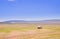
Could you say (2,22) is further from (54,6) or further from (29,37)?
(54,6)

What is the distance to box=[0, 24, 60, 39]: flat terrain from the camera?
1975 mm

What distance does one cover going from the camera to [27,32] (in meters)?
2.03

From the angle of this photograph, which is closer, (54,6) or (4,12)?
(4,12)

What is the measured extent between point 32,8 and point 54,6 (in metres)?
0.42

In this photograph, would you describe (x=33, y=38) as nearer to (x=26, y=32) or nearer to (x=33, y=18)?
(x=26, y=32)

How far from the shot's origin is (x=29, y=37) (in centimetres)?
200

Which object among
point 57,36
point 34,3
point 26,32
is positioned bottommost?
point 57,36

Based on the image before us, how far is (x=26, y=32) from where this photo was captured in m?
2.03

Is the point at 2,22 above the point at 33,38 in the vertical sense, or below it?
above

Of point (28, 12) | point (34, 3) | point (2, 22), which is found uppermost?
point (34, 3)

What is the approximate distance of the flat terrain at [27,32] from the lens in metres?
1.97

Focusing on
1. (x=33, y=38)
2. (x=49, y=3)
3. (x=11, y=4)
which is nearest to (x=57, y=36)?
(x=33, y=38)

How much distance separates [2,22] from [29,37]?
542 mm

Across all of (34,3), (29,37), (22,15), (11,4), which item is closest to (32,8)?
(34,3)
